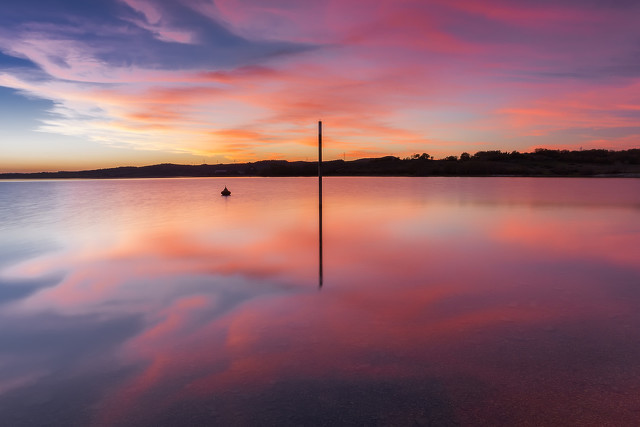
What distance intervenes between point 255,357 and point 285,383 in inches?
34.4

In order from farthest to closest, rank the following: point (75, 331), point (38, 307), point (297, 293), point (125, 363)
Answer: point (297, 293) → point (38, 307) → point (75, 331) → point (125, 363)

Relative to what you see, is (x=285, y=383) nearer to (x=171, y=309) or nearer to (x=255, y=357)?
(x=255, y=357)

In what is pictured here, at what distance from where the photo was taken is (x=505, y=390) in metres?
4.52

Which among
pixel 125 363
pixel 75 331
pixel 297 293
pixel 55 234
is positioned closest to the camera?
pixel 125 363

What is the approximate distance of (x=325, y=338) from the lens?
612 cm

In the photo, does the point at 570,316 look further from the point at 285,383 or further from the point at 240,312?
the point at 240,312

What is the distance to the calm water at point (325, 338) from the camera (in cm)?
428

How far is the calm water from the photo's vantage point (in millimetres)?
4281

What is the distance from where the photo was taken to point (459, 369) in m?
5.01

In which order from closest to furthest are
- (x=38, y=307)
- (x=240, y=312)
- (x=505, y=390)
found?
(x=505, y=390)
(x=240, y=312)
(x=38, y=307)

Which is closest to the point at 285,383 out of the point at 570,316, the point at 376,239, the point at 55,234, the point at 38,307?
the point at 570,316

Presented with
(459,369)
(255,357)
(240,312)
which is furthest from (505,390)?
(240,312)

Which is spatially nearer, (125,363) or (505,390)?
(505,390)

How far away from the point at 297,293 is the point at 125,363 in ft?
12.7
